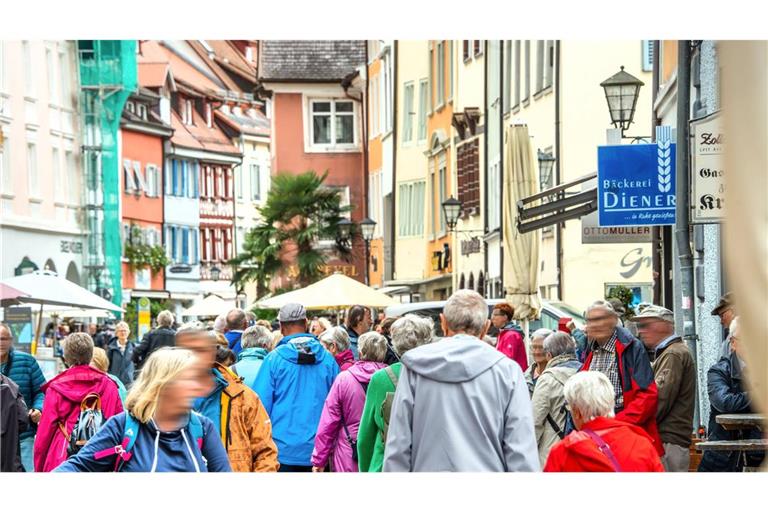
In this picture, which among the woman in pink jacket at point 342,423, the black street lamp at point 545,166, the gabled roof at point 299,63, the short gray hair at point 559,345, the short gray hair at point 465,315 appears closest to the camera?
the short gray hair at point 465,315

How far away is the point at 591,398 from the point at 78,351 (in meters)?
4.69

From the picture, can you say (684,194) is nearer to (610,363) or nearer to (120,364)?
(610,363)

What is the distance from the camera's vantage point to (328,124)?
282 ft

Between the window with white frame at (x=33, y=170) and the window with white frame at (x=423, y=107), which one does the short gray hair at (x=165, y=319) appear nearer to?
the window with white frame at (x=33, y=170)

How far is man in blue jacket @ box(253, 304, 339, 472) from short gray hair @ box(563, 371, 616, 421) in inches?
162

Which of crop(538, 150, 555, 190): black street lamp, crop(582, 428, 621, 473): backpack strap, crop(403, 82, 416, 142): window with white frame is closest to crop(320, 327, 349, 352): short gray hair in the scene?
crop(582, 428, 621, 473): backpack strap

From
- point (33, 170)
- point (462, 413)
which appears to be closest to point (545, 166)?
point (462, 413)

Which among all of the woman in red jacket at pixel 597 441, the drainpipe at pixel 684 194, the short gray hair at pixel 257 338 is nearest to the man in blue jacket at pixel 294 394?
the short gray hair at pixel 257 338

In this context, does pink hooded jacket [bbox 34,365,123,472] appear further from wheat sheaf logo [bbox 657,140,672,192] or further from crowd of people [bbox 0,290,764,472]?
wheat sheaf logo [bbox 657,140,672,192]

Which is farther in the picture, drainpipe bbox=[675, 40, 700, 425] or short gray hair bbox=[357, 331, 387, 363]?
drainpipe bbox=[675, 40, 700, 425]

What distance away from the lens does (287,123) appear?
85188 mm

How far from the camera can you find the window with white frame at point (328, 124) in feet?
281

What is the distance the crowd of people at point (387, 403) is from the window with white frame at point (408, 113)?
44.8m

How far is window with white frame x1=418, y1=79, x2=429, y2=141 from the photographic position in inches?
2218
